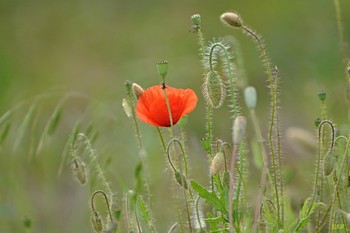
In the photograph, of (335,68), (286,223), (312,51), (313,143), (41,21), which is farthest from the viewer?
(41,21)

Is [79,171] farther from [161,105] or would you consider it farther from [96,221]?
[161,105]

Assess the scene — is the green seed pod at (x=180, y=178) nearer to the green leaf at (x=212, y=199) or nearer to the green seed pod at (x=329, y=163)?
the green leaf at (x=212, y=199)

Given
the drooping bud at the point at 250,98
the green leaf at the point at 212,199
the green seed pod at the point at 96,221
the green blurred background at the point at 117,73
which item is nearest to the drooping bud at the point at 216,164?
the green leaf at the point at 212,199

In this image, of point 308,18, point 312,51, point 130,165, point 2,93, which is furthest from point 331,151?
point 308,18

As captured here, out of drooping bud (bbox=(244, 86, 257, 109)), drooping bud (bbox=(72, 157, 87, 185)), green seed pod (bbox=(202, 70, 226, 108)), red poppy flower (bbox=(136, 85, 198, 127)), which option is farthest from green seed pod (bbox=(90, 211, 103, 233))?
drooping bud (bbox=(244, 86, 257, 109))

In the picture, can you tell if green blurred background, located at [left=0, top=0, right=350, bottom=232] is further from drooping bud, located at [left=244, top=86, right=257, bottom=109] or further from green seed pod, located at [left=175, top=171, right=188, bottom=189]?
drooping bud, located at [left=244, top=86, right=257, bottom=109]

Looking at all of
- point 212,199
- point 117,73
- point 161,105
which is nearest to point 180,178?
point 212,199

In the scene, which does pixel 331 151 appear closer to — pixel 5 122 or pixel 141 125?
pixel 5 122
